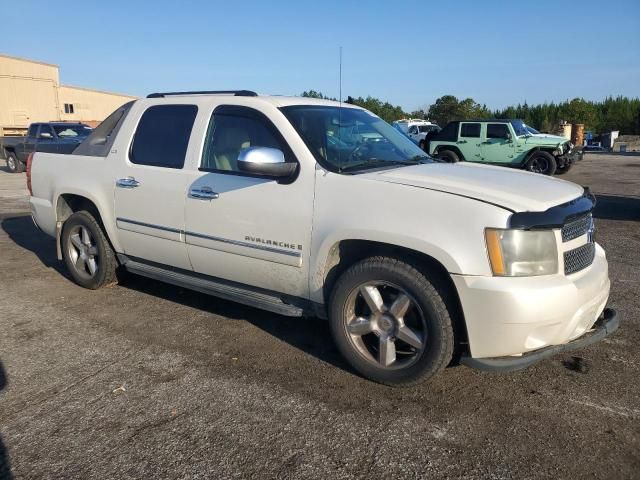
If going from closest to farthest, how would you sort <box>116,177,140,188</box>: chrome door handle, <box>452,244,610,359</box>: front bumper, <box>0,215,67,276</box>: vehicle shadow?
<box>452,244,610,359</box>: front bumper → <box>116,177,140,188</box>: chrome door handle → <box>0,215,67,276</box>: vehicle shadow

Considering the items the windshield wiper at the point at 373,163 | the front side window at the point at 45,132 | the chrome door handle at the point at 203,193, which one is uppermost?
the front side window at the point at 45,132

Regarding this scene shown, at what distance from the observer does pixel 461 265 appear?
2.91 metres

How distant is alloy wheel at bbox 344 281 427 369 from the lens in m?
3.18

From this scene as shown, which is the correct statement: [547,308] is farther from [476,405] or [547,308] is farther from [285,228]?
[285,228]

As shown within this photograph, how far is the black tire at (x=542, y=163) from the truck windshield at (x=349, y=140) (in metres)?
13.3

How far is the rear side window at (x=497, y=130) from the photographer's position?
17031mm

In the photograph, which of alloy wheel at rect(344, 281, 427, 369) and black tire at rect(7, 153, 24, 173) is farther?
black tire at rect(7, 153, 24, 173)

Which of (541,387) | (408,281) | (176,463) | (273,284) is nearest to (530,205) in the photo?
(408,281)

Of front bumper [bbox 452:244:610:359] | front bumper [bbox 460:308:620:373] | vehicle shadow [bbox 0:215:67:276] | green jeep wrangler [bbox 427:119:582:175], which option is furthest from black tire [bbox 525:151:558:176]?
A: front bumper [bbox 452:244:610:359]

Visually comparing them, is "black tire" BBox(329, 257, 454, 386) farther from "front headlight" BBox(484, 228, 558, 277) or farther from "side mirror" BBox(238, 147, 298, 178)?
"side mirror" BBox(238, 147, 298, 178)

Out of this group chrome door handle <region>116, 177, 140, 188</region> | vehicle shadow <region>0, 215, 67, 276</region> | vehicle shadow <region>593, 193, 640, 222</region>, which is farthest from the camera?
vehicle shadow <region>593, 193, 640, 222</region>

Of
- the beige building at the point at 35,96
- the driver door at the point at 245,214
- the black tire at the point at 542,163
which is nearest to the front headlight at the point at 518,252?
the driver door at the point at 245,214

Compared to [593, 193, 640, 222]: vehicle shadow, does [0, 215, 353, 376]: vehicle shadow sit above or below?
below

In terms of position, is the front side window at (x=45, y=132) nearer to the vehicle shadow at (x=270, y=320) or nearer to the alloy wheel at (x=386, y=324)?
the vehicle shadow at (x=270, y=320)
